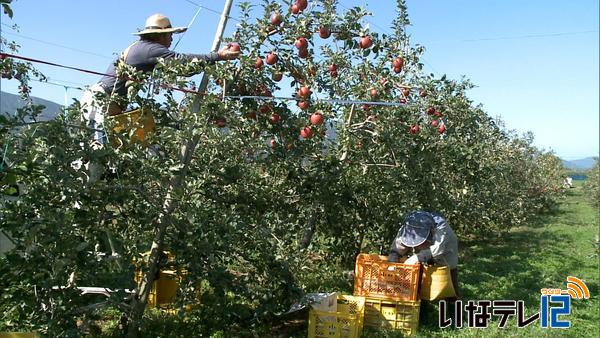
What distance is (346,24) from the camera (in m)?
4.15

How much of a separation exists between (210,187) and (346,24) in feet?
5.20

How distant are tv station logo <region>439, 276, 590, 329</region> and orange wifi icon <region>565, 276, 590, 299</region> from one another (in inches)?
19.0

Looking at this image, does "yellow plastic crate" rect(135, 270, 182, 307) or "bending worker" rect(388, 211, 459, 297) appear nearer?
"yellow plastic crate" rect(135, 270, 182, 307)

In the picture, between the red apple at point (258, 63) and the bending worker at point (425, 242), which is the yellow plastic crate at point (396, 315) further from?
the red apple at point (258, 63)

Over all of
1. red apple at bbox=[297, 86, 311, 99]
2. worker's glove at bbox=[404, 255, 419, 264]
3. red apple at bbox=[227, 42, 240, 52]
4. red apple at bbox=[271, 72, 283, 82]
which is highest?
red apple at bbox=[227, 42, 240, 52]

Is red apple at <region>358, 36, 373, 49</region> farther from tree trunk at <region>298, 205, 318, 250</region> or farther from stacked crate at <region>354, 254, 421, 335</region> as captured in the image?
tree trunk at <region>298, 205, 318, 250</region>

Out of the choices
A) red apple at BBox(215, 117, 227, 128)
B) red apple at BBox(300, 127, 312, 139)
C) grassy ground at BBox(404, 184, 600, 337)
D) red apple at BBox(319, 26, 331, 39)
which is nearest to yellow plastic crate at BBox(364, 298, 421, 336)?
grassy ground at BBox(404, 184, 600, 337)

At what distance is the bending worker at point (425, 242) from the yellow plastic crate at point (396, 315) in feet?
1.28

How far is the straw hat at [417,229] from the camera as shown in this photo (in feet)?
15.6

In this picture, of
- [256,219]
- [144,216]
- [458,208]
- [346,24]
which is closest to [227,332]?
[256,219]

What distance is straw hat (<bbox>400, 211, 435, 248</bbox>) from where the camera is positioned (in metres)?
4.74

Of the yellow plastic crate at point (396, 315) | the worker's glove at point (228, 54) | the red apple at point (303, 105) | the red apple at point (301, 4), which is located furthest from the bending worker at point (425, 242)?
the worker's glove at point (228, 54)

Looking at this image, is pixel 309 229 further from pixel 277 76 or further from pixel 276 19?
pixel 276 19

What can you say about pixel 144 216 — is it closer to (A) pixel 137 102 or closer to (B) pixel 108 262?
(B) pixel 108 262
